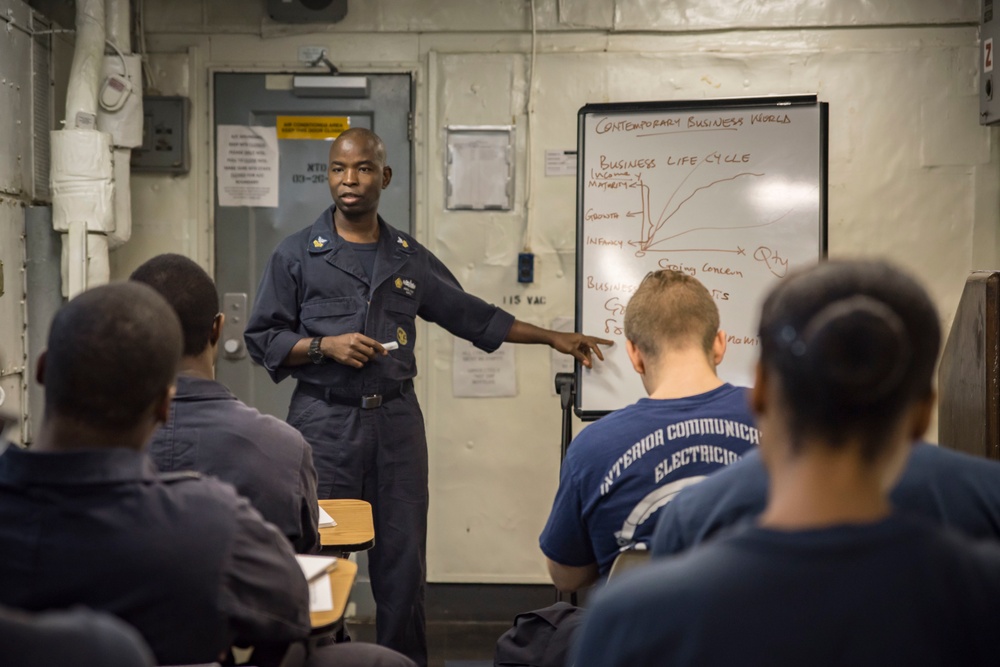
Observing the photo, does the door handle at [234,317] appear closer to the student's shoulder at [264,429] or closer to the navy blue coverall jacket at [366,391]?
the navy blue coverall jacket at [366,391]

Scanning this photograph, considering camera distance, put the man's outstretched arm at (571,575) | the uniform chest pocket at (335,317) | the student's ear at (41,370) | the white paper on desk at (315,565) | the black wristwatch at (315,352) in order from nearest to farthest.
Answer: the student's ear at (41,370), the white paper on desk at (315,565), the man's outstretched arm at (571,575), the black wristwatch at (315,352), the uniform chest pocket at (335,317)

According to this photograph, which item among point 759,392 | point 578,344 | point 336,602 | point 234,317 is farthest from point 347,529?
point 234,317

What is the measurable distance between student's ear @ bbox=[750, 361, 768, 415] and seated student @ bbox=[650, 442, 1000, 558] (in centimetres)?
39

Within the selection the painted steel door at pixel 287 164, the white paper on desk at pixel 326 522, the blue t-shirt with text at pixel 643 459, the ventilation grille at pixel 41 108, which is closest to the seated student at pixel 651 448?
the blue t-shirt with text at pixel 643 459

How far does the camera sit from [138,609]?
1.23m

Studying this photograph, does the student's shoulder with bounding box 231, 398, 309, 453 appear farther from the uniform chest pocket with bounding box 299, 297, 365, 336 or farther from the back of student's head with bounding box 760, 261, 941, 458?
the uniform chest pocket with bounding box 299, 297, 365, 336

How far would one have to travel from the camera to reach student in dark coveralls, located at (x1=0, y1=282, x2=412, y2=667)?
1.21m

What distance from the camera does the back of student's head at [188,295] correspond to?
1.99 metres

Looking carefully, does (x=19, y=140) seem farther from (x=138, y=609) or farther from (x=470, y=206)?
(x=138, y=609)

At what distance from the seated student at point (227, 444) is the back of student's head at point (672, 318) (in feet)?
2.41

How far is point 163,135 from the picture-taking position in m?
4.07

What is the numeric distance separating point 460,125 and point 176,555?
3076 millimetres

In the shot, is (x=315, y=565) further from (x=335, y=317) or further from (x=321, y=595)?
(x=335, y=317)

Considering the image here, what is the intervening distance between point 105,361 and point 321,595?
0.59m
